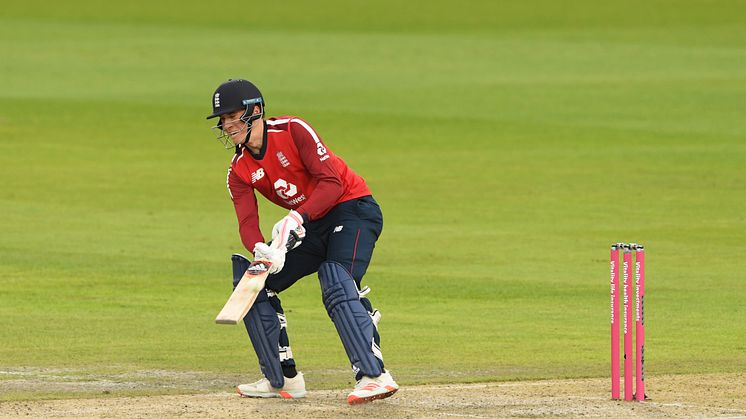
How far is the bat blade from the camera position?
30.2 feet

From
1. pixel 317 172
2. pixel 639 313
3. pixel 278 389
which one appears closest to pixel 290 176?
pixel 317 172

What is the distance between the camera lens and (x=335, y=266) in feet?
31.1

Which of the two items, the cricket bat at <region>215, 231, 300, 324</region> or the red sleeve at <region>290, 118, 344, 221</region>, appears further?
the red sleeve at <region>290, 118, 344, 221</region>

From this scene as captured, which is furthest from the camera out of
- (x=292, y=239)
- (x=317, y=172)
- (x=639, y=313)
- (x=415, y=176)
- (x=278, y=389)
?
(x=415, y=176)

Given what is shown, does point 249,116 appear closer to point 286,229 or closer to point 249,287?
point 286,229

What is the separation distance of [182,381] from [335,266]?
162cm

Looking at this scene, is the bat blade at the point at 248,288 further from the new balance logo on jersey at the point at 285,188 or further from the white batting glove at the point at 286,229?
the new balance logo on jersey at the point at 285,188

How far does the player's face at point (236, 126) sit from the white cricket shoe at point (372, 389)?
5.24 ft

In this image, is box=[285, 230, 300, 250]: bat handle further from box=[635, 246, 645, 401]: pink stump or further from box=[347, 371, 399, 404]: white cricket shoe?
box=[635, 246, 645, 401]: pink stump

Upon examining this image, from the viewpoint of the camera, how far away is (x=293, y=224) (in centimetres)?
940

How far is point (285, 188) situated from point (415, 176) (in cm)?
1556

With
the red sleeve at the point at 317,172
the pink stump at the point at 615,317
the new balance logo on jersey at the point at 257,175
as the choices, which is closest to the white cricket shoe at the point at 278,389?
the red sleeve at the point at 317,172

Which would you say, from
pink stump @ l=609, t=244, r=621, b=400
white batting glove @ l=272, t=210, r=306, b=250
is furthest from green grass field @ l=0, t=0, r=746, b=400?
white batting glove @ l=272, t=210, r=306, b=250

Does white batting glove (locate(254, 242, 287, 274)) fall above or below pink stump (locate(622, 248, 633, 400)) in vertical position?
above
